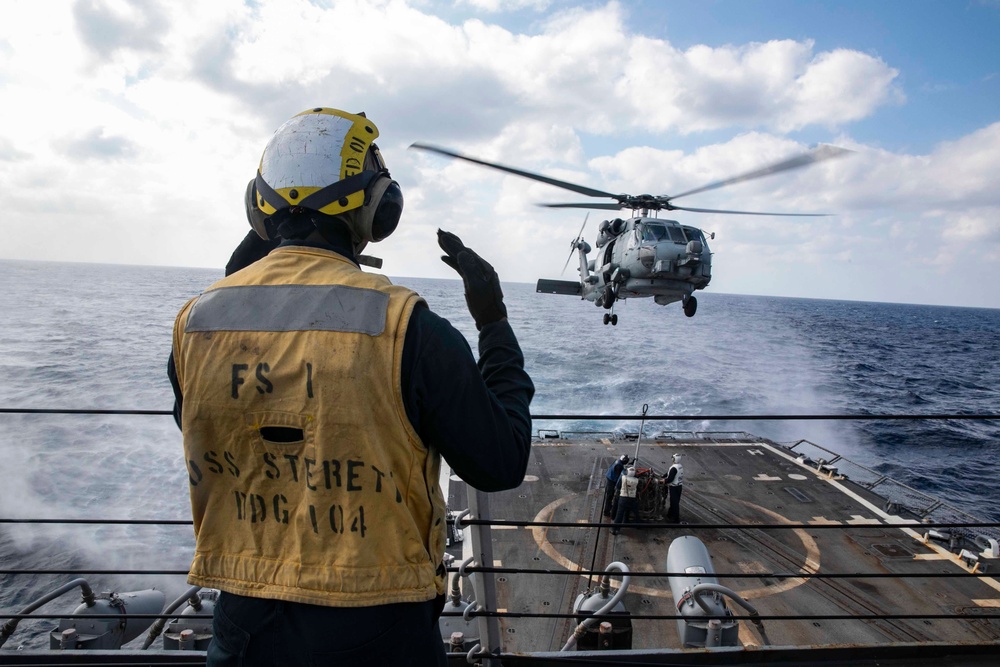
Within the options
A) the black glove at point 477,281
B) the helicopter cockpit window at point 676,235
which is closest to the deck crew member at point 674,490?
the helicopter cockpit window at point 676,235

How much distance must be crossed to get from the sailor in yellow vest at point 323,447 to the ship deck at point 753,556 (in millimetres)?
5812

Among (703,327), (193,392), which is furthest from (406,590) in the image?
(703,327)

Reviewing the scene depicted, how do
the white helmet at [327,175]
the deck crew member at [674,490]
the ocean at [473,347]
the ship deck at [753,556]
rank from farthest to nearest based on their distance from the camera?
the ocean at [473,347]
the deck crew member at [674,490]
the ship deck at [753,556]
the white helmet at [327,175]

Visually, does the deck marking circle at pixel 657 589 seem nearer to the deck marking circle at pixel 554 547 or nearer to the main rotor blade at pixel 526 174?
the deck marking circle at pixel 554 547

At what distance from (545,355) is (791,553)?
98.9ft

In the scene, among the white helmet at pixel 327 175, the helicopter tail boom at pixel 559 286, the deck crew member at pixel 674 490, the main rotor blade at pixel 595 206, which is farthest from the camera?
the helicopter tail boom at pixel 559 286

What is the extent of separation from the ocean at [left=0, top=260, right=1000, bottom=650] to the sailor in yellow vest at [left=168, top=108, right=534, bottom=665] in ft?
5.38

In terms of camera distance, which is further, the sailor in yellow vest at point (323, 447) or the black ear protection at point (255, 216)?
the black ear protection at point (255, 216)

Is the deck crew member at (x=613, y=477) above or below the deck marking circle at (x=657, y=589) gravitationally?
above

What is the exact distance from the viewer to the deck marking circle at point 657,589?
11547 millimetres

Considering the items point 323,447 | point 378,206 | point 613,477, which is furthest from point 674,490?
point 323,447

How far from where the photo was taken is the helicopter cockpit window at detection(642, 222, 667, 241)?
16.2 metres

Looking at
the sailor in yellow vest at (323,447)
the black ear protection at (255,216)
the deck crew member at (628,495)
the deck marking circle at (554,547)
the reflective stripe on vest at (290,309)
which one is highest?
the black ear protection at (255,216)

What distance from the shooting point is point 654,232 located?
16219 millimetres
